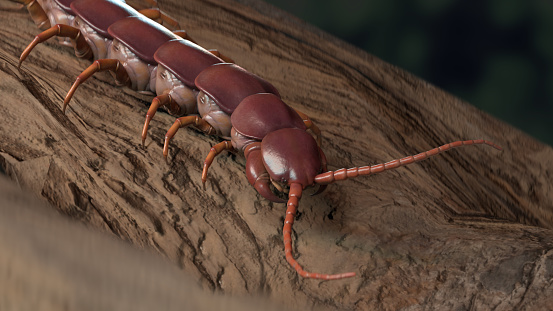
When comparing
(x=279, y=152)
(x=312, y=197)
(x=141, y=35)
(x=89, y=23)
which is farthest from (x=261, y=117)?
(x=89, y=23)

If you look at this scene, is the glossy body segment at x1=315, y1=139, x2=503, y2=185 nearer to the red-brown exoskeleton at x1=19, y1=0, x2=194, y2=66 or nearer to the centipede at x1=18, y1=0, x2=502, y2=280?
the centipede at x1=18, y1=0, x2=502, y2=280

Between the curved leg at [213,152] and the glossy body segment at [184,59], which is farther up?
the glossy body segment at [184,59]

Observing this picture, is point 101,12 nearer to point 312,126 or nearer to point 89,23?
point 89,23

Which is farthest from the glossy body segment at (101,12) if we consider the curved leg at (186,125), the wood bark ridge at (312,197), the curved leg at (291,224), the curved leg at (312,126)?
the curved leg at (291,224)

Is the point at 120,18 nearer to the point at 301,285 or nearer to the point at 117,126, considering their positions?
the point at 117,126

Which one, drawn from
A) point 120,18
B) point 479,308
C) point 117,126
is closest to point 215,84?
point 117,126

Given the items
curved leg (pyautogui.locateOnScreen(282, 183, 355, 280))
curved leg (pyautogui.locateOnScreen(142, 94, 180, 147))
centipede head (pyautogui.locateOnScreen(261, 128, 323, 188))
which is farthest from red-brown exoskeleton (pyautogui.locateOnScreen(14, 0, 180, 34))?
curved leg (pyautogui.locateOnScreen(282, 183, 355, 280))

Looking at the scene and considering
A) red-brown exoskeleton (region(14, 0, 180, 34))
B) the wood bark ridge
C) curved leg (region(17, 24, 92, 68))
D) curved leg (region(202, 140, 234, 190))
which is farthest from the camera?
red-brown exoskeleton (region(14, 0, 180, 34))

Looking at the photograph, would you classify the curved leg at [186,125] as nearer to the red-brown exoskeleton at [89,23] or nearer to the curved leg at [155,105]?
the curved leg at [155,105]
